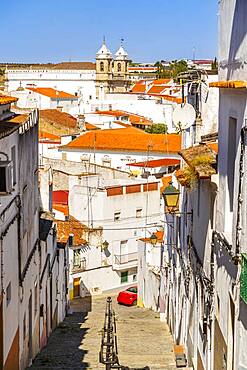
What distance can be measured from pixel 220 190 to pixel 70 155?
5450cm

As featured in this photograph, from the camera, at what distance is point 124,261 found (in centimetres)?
3959

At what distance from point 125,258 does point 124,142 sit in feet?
89.1

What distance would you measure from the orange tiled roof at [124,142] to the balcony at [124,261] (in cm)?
2308

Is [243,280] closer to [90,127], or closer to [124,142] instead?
[124,142]

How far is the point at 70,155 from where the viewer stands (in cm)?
6438

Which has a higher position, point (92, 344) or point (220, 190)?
point (220, 190)

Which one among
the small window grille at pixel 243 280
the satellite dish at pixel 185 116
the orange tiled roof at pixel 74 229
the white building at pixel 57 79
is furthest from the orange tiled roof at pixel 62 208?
the white building at pixel 57 79

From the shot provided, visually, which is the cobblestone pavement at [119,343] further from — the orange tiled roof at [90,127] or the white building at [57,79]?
the white building at [57,79]

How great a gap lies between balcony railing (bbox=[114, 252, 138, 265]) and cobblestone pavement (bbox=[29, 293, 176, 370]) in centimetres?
750

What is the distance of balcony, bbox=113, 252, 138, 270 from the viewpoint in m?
39.3

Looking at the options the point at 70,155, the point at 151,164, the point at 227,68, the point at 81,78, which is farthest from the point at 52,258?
the point at 81,78

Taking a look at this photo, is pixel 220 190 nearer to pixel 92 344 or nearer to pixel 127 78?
pixel 92 344

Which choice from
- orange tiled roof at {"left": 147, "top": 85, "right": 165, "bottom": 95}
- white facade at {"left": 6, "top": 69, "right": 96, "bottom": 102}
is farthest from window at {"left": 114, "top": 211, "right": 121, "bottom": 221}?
white facade at {"left": 6, "top": 69, "right": 96, "bottom": 102}

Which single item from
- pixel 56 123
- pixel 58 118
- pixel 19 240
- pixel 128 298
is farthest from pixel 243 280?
pixel 58 118
